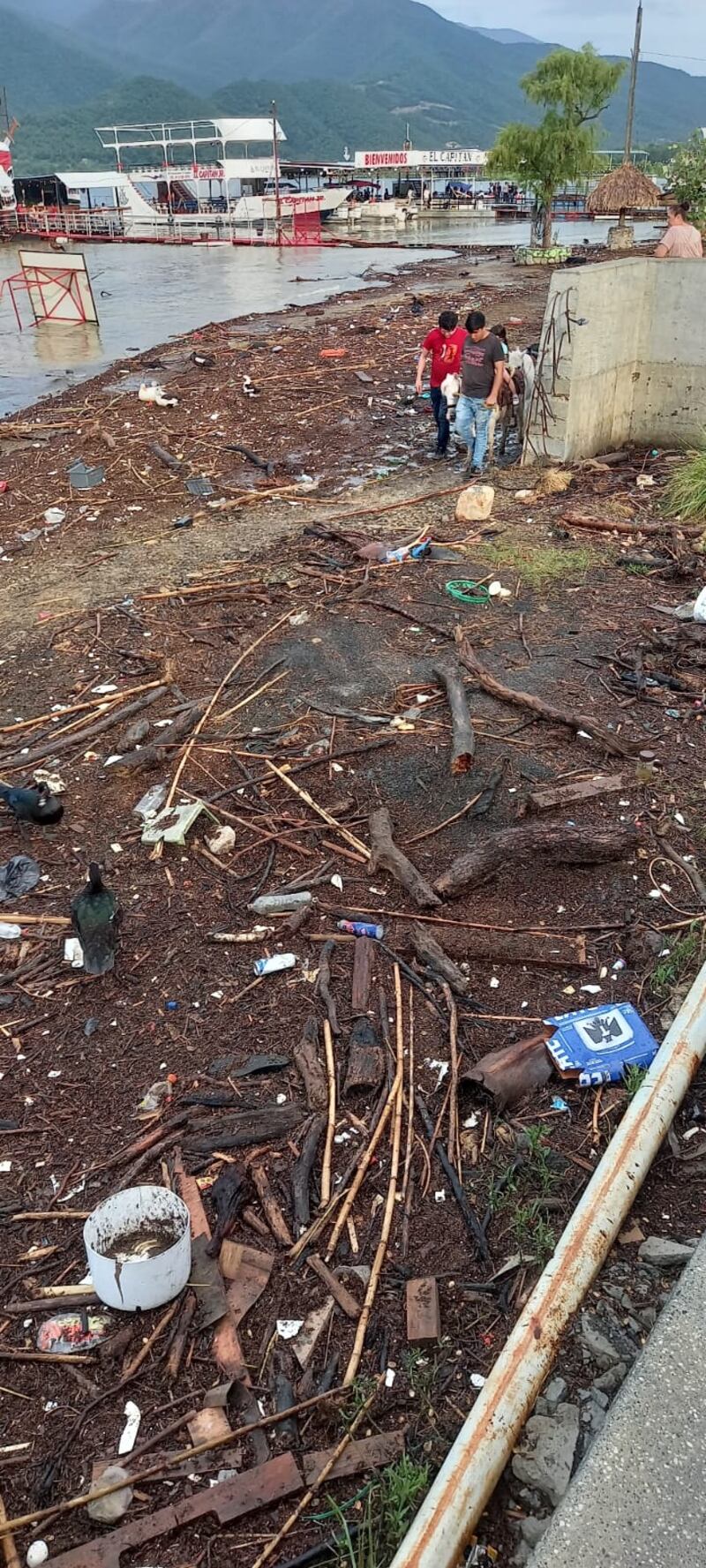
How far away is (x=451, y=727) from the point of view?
5785 mm

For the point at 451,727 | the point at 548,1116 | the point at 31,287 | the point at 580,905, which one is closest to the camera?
the point at 548,1116

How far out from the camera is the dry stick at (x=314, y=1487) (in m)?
2.26

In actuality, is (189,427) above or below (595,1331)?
above

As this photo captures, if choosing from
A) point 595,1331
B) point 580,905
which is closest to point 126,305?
point 580,905

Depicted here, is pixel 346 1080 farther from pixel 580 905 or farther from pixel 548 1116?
pixel 580 905

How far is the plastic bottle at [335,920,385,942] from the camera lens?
425 centimetres

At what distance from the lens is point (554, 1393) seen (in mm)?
2525

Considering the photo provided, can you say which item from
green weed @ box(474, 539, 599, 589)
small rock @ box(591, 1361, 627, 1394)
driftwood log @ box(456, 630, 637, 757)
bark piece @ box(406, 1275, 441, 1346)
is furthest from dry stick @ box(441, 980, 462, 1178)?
green weed @ box(474, 539, 599, 589)

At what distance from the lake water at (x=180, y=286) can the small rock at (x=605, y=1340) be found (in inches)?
659

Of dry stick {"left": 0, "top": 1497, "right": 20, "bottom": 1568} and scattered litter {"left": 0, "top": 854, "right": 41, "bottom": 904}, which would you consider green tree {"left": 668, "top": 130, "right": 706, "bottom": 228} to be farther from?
dry stick {"left": 0, "top": 1497, "right": 20, "bottom": 1568}

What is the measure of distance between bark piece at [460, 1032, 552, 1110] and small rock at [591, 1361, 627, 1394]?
3.21 feet

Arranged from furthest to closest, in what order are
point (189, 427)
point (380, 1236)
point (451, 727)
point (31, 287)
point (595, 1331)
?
point (31, 287)
point (189, 427)
point (451, 727)
point (380, 1236)
point (595, 1331)

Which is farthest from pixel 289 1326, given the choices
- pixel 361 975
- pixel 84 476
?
pixel 84 476

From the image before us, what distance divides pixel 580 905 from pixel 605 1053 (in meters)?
0.99
